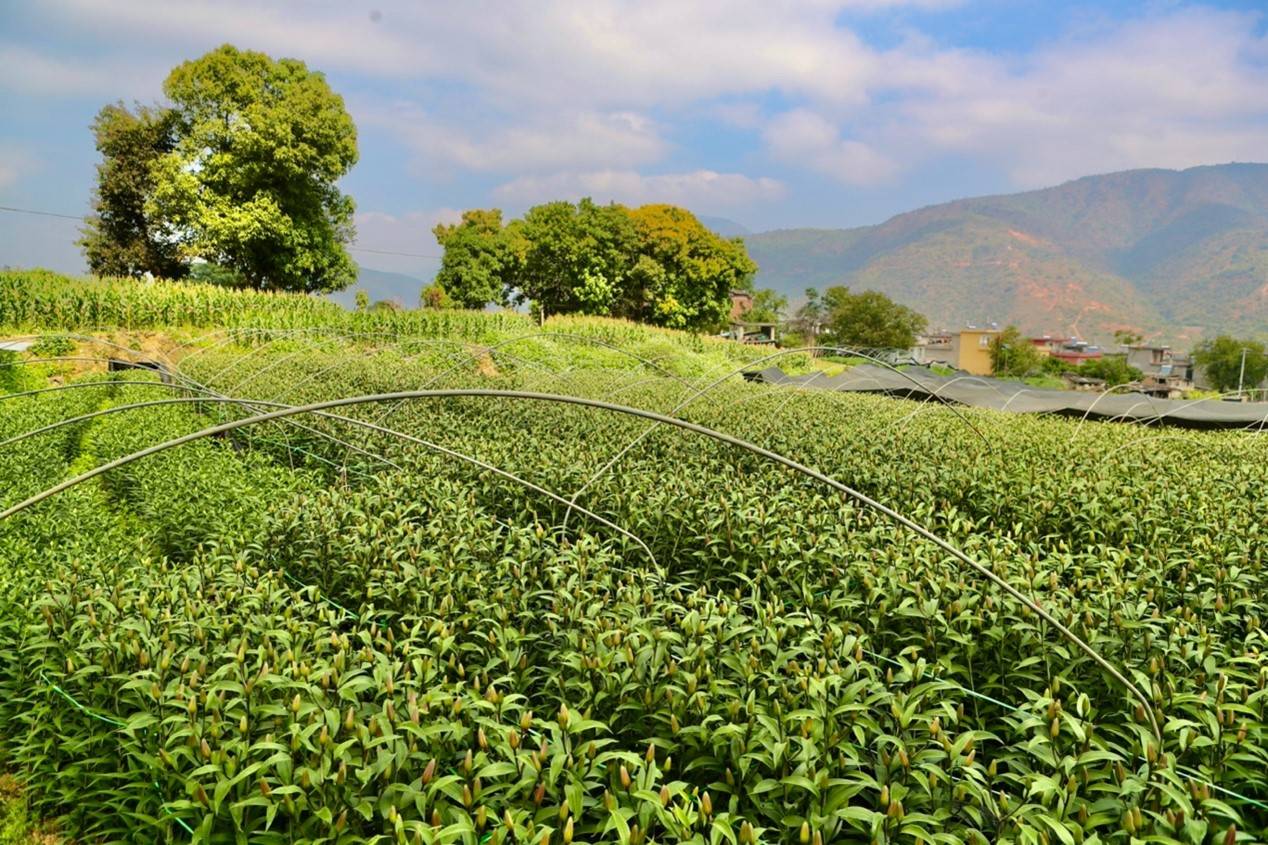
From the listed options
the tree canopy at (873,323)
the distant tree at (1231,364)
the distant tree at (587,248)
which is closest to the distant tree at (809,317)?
the tree canopy at (873,323)

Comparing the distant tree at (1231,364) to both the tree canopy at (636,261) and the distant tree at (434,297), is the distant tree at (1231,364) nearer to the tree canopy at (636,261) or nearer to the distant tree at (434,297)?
the tree canopy at (636,261)

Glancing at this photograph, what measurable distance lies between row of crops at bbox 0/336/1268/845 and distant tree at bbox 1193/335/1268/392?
3014 inches

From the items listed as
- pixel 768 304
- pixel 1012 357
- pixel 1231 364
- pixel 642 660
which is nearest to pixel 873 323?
pixel 1012 357

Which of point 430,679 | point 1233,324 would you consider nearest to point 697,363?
point 430,679

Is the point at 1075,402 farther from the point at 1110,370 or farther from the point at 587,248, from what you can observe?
the point at 1110,370

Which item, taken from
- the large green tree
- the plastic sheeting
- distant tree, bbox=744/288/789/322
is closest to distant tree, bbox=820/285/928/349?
distant tree, bbox=744/288/789/322

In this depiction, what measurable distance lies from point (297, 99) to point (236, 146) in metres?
2.45

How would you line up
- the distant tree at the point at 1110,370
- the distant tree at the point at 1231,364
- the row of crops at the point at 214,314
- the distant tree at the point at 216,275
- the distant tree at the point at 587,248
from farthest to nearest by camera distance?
the distant tree at the point at 1231,364 < the distant tree at the point at 1110,370 < the distant tree at the point at 587,248 < the distant tree at the point at 216,275 < the row of crops at the point at 214,314

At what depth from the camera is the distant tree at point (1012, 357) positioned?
57312mm

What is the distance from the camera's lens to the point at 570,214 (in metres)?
32.7

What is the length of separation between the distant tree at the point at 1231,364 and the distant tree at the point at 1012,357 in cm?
Answer: 1771

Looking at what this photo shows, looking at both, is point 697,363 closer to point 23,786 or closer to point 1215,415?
point 1215,415

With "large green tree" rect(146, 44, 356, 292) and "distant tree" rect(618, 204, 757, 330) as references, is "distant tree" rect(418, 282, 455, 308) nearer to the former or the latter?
"distant tree" rect(618, 204, 757, 330)

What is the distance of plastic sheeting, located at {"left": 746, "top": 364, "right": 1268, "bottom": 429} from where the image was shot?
11.3 metres
